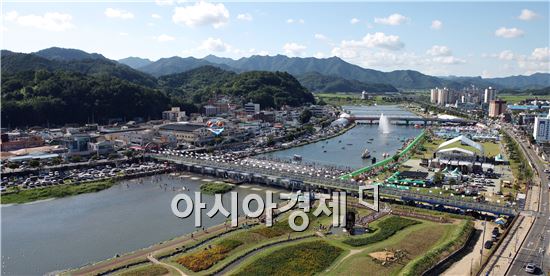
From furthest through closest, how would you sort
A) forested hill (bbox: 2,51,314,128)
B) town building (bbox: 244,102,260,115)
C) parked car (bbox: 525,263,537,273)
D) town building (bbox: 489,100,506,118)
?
town building (bbox: 489,100,506,118), town building (bbox: 244,102,260,115), forested hill (bbox: 2,51,314,128), parked car (bbox: 525,263,537,273)

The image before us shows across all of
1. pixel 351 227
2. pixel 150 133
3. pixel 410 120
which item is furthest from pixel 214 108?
pixel 351 227

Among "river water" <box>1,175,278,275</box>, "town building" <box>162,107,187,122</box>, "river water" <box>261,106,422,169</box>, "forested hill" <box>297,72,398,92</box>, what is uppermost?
"forested hill" <box>297,72,398,92</box>

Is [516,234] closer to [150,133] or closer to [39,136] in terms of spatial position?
[150,133]

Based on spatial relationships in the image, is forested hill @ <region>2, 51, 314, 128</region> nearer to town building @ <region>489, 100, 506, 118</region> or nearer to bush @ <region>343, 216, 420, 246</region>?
town building @ <region>489, 100, 506, 118</region>

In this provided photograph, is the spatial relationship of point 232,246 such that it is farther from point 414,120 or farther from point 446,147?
point 414,120

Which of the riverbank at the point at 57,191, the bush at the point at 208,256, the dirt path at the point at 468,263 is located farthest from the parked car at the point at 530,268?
the riverbank at the point at 57,191

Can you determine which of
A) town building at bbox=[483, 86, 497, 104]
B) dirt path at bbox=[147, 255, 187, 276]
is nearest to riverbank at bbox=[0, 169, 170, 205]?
dirt path at bbox=[147, 255, 187, 276]
